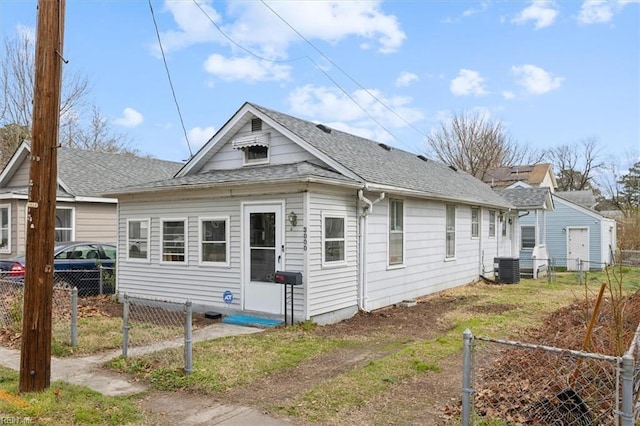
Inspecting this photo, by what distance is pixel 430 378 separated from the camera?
19.7 ft

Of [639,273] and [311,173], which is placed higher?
[311,173]

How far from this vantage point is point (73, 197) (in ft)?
52.0

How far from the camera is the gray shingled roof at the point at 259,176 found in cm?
914

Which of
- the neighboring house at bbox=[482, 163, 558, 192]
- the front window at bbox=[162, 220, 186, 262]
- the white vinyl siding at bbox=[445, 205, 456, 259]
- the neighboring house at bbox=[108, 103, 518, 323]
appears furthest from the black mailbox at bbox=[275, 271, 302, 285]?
the neighboring house at bbox=[482, 163, 558, 192]

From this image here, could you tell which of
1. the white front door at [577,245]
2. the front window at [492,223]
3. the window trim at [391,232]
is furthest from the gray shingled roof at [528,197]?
the window trim at [391,232]

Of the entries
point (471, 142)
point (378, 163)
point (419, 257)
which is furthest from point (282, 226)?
→ point (471, 142)

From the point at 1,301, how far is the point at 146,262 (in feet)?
10.8

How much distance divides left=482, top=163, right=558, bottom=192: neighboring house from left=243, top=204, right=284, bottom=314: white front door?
99.2ft

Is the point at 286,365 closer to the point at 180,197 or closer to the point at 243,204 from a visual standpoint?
the point at 243,204

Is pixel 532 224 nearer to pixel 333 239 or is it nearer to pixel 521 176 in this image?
pixel 333 239

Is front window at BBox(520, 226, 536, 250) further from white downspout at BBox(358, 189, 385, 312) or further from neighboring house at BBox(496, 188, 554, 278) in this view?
white downspout at BBox(358, 189, 385, 312)

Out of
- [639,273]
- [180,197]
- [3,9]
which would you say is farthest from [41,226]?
[639,273]

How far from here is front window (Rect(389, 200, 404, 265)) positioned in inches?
462

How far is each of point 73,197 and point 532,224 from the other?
20.7 m
